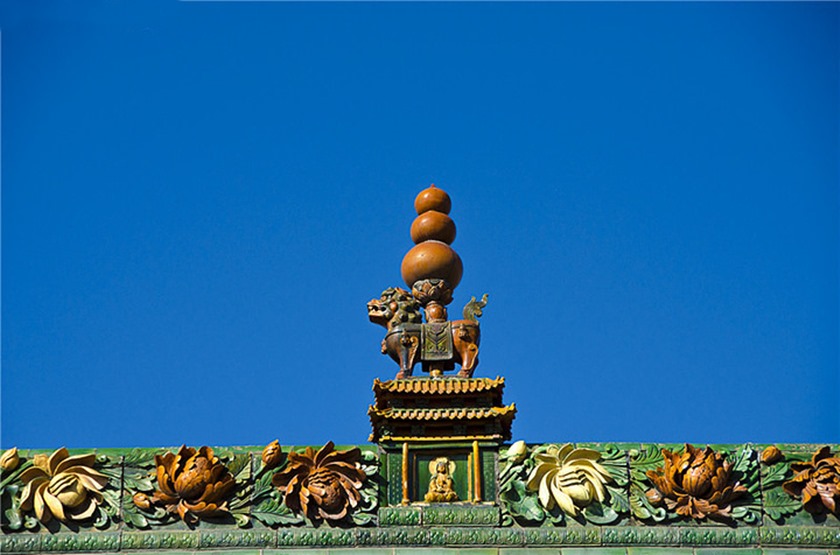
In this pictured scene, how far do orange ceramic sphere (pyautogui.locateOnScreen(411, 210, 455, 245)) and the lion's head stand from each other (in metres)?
1.17

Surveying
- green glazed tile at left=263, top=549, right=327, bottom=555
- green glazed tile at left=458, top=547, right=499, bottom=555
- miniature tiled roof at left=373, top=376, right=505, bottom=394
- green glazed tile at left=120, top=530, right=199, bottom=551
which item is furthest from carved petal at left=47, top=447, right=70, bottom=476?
green glazed tile at left=458, top=547, right=499, bottom=555

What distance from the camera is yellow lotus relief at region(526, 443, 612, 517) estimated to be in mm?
24766

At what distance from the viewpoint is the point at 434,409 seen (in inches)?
A: 1001

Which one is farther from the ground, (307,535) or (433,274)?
(433,274)

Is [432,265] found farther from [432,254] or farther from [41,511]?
[41,511]

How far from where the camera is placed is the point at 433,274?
88.4 feet

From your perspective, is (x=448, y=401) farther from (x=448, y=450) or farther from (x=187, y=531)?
(x=187, y=531)

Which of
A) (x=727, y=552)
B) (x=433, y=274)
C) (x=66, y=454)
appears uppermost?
(x=433, y=274)

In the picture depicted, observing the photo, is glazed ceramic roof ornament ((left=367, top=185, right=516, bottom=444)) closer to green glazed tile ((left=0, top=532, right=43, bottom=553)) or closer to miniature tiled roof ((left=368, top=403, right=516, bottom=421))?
miniature tiled roof ((left=368, top=403, right=516, bottom=421))

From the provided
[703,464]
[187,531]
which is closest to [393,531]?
[187,531]

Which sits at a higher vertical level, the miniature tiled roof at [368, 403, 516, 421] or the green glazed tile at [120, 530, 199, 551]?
the miniature tiled roof at [368, 403, 516, 421]

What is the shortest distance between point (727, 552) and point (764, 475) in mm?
1228

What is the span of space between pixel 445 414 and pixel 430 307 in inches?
80.1

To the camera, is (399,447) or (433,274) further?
(433,274)
